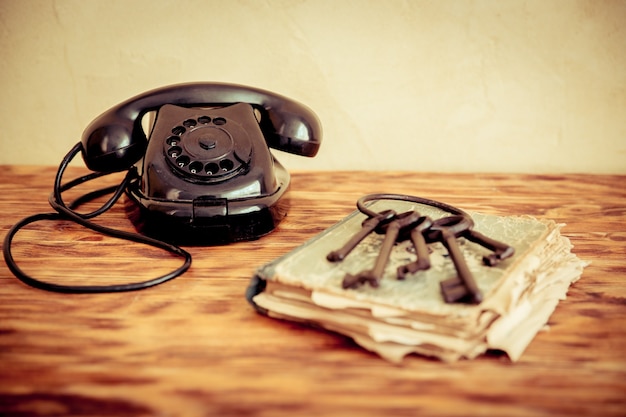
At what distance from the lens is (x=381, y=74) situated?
1.07 m

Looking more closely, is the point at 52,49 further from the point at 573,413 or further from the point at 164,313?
the point at 573,413

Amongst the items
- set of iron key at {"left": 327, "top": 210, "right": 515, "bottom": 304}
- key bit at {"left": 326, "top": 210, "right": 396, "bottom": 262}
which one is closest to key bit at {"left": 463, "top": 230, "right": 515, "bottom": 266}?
set of iron key at {"left": 327, "top": 210, "right": 515, "bottom": 304}

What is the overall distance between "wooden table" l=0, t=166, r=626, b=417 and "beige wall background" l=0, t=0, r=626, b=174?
0.42 m

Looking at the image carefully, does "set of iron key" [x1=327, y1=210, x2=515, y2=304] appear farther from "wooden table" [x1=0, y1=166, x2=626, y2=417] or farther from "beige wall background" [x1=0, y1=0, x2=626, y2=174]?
"beige wall background" [x1=0, y1=0, x2=626, y2=174]

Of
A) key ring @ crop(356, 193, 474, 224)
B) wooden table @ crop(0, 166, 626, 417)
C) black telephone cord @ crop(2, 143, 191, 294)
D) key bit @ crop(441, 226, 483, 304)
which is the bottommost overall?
wooden table @ crop(0, 166, 626, 417)

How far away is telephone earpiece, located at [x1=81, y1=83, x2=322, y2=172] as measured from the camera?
794mm

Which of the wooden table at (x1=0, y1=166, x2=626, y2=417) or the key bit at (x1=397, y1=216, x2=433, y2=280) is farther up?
the key bit at (x1=397, y1=216, x2=433, y2=280)

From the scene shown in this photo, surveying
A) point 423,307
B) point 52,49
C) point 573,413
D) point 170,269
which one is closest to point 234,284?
point 170,269

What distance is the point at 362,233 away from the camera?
2.01ft

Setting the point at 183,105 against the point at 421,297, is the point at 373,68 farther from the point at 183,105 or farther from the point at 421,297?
the point at 421,297

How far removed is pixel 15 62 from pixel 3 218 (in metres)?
0.38

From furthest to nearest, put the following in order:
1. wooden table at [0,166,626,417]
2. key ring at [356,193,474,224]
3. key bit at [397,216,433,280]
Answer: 1. key ring at [356,193,474,224]
2. key bit at [397,216,433,280]
3. wooden table at [0,166,626,417]

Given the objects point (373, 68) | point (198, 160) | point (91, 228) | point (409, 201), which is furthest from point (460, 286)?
point (373, 68)

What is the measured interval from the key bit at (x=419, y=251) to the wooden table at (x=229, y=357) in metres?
0.09
